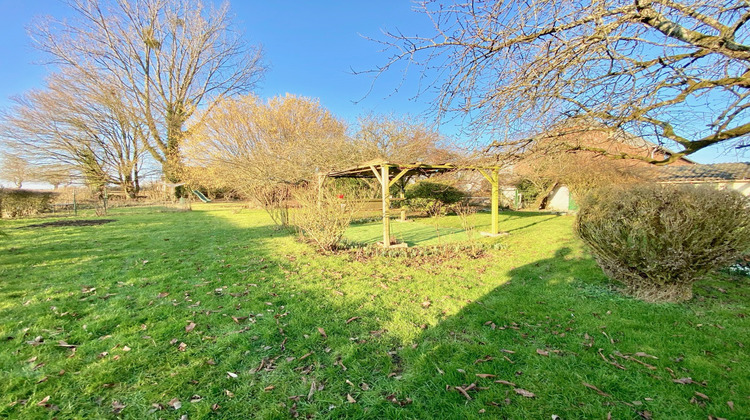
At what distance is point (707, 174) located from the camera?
18359mm

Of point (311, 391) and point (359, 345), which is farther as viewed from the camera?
point (359, 345)

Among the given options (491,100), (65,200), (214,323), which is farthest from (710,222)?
(65,200)

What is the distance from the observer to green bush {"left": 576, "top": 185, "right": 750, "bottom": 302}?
3.41 meters

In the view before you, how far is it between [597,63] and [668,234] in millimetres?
2143

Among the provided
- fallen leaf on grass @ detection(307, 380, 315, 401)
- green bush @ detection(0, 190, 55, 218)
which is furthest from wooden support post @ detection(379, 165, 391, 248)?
green bush @ detection(0, 190, 55, 218)

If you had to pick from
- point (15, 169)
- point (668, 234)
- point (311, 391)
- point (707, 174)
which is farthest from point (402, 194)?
point (15, 169)

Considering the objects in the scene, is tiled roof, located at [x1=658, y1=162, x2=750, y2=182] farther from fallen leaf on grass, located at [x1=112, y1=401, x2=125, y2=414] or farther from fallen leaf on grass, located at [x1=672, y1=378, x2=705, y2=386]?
fallen leaf on grass, located at [x1=112, y1=401, x2=125, y2=414]

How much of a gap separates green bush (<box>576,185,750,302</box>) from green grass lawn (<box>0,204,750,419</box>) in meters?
0.37

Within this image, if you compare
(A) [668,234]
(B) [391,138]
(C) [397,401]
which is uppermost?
(B) [391,138]

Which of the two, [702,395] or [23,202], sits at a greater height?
[23,202]

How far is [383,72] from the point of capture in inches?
117

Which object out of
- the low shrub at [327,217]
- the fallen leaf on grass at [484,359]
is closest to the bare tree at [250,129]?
the low shrub at [327,217]

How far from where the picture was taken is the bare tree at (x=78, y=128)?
20.4 metres

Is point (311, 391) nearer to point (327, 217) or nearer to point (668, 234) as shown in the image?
point (668, 234)
